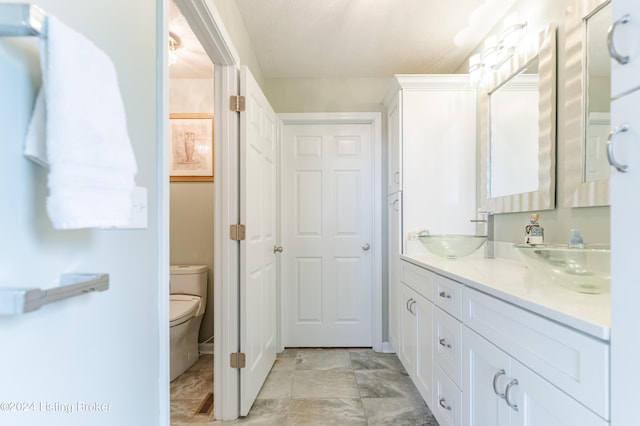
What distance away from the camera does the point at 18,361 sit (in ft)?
1.77

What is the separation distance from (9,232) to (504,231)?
7.23 feet

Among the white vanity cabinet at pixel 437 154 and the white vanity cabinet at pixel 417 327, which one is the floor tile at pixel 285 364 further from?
the white vanity cabinet at pixel 437 154

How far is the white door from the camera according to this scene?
1.81 m

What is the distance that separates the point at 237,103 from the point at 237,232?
29.6 inches

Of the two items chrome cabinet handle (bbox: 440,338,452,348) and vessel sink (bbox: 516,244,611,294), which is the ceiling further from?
chrome cabinet handle (bbox: 440,338,452,348)

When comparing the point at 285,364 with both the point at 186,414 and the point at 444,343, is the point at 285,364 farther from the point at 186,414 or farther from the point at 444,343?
the point at 444,343

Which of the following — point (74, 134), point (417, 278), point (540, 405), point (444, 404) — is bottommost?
point (444, 404)

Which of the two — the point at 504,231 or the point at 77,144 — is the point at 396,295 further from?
the point at 77,144

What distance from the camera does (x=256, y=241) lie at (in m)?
2.01

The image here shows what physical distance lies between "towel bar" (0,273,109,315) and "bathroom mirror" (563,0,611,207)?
1.67 m

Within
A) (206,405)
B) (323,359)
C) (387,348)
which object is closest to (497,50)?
(387,348)

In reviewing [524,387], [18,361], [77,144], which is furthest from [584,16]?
[18,361]

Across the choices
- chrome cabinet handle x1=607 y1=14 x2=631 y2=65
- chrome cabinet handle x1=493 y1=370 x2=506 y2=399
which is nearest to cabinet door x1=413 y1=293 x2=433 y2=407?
chrome cabinet handle x1=493 y1=370 x2=506 y2=399

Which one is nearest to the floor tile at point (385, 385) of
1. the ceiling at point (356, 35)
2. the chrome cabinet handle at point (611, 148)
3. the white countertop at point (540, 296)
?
the white countertop at point (540, 296)
